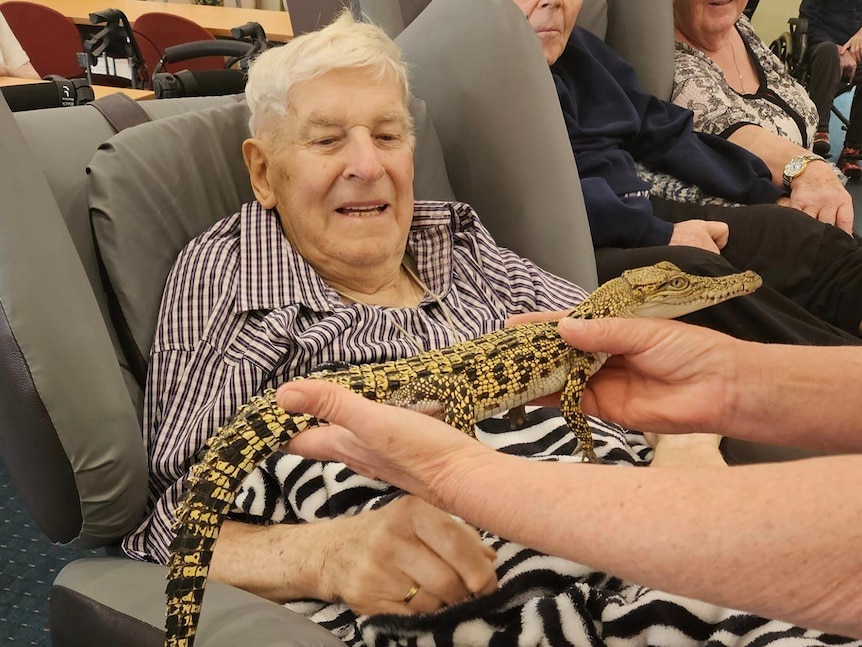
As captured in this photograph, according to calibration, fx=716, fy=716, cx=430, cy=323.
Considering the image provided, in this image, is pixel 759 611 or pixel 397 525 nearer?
pixel 759 611

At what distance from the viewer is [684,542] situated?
1.55 ft

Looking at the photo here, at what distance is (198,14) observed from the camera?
3766 mm

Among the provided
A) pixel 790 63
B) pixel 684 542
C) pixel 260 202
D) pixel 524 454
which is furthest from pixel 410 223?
pixel 790 63

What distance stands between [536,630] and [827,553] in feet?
1.18

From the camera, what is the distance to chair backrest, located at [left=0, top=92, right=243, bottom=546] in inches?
32.4

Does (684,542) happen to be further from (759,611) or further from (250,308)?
(250,308)

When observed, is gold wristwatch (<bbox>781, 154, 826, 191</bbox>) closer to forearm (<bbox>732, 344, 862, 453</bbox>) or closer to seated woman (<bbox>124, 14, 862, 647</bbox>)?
seated woman (<bbox>124, 14, 862, 647</bbox>)

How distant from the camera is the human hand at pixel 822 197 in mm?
1898

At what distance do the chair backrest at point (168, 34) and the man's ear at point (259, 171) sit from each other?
2.34 meters

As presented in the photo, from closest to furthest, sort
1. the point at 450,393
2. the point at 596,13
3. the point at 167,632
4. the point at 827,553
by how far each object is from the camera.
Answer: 1. the point at 827,553
2. the point at 167,632
3. the point at 450,393
4. the point at 596,13

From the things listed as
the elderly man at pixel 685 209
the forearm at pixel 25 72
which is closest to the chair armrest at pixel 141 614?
the elderly man at pixel 685 209

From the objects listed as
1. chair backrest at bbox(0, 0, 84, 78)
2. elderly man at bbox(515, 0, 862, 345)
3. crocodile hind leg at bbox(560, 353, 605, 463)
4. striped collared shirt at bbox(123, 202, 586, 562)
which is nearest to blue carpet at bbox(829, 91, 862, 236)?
elderly man at bbox(515, 0, 862, 345)

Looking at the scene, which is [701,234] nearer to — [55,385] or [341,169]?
[341,169]

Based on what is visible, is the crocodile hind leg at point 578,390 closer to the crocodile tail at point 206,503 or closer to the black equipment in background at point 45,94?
the crocodile tail at point 206,503
